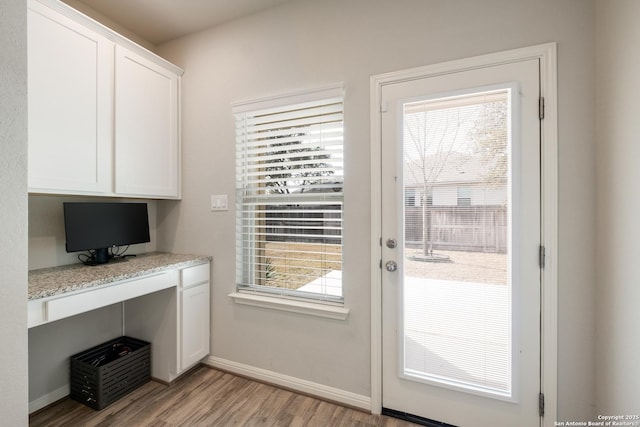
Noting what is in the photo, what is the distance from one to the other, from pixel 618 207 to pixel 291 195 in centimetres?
172

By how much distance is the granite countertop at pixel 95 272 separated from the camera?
1.52 meters

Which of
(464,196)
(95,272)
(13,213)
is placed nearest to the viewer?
(13,213)

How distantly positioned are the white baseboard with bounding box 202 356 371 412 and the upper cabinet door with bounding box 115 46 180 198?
55.7 inches

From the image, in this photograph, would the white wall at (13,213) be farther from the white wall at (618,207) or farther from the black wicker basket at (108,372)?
the white wall at (618,207)

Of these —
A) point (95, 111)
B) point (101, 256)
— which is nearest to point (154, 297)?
point (101, 256)

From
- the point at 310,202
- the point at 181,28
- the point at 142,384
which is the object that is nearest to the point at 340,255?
the point at 310,202

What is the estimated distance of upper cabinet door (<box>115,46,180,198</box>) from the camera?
205 cm

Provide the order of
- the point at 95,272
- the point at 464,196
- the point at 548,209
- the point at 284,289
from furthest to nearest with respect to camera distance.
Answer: the point at 284,289
the point at 95,272
the point at 464,196
the point at 548,209

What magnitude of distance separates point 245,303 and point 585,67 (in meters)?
2.46

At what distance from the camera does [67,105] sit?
176cm

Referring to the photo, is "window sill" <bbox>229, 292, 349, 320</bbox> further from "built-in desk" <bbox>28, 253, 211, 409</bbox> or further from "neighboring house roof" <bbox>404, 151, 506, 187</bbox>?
"neighboring house roof" <bbox>404, 151, 506, 187</bbox>

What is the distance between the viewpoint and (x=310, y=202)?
2.08 metres

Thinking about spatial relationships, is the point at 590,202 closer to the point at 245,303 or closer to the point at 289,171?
the point at 289,171

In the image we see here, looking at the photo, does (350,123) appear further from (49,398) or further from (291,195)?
(49,398)
